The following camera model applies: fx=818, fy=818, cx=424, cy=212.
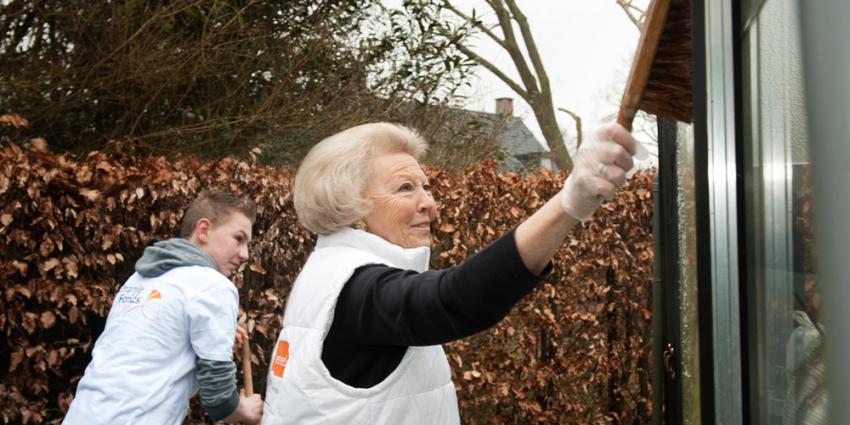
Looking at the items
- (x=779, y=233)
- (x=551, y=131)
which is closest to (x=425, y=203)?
(x=779, y=233)

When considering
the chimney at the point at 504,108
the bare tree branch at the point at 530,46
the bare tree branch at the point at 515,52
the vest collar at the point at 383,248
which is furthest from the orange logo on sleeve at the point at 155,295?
the bare tree branch at the point at 530,46

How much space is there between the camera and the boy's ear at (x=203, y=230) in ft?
11.4

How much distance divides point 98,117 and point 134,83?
1.84ft

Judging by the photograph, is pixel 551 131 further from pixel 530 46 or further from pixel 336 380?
pixel 336 380

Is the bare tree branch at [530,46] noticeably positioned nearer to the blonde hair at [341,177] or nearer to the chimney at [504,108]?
the chimney at [504,108]

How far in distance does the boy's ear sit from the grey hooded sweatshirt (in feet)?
0.45

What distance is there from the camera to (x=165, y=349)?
9.93 feet

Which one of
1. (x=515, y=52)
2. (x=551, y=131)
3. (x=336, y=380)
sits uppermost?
(x=515, y=52)

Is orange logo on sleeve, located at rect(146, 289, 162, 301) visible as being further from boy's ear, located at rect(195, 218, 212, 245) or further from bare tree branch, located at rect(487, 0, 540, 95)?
bare tree branch, located at rect(487, 0, 540, 95)

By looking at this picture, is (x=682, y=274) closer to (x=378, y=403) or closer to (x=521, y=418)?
(x=378, y=403)

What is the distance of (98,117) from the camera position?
656cm

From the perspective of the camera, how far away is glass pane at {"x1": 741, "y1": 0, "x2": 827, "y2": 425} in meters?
1.20

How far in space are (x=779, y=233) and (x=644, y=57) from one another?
0.40m

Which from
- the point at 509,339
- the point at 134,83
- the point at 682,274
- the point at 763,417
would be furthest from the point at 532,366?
the point at 763,417
